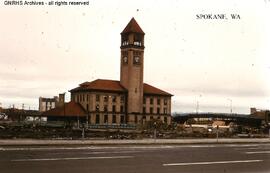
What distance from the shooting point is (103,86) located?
Result: 111188mm

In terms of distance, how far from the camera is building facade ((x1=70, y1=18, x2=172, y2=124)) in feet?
355

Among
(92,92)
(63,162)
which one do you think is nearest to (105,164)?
(63,162)

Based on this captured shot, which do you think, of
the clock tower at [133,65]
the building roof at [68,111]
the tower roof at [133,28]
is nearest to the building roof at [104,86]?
the clock tower at [133,65]

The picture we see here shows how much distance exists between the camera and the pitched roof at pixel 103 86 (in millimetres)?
109713

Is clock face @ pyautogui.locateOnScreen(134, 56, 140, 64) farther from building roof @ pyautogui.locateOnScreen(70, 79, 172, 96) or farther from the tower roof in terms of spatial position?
building roof @ pyautogui.locateOnScreen(70, 79, 172, 96)

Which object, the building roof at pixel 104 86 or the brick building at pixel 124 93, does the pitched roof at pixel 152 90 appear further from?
the brick building at pixel 124 93

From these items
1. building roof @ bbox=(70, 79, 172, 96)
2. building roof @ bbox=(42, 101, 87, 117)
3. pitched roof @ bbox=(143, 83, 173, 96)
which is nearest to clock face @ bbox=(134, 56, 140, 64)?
building roof @ bbox=(70, 79, 172, 96)

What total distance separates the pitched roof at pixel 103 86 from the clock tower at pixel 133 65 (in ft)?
6.05

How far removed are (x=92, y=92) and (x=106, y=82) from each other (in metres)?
6.06

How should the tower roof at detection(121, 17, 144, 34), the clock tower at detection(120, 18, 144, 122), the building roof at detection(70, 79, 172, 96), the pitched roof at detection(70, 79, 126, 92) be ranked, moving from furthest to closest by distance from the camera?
1. the pitched roof at detection(70, 79, 126, 92)
2. the building roof at detection(70, 79, 172, 96)
3. the clock tower at detection(120, 18, 144, 122)
4. the tower roof at detection(121, 17, 144, 34)

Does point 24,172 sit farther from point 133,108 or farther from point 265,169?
point 133,108

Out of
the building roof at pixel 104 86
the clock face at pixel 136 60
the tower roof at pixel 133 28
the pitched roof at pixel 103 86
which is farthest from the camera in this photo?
the pitched roof at pixel 103 86

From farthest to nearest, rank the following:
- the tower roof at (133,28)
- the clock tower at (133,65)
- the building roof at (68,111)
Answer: the clock tower at (133,65)
the tower roof at (133,28)
the building roof at (68,111)

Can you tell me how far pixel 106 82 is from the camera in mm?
112812
